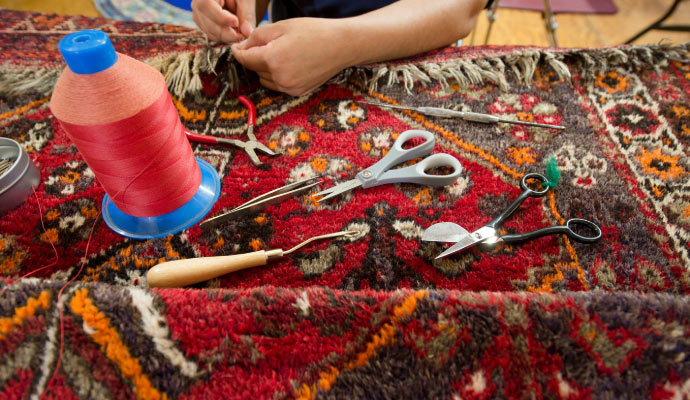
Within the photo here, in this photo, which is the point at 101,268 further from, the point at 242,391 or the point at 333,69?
the point at 333,69

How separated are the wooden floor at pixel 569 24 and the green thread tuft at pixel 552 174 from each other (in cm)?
135

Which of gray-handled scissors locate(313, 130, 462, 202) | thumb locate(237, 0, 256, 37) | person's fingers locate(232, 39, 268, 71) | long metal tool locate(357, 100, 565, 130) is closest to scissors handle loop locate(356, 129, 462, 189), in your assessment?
gray-handled scissors locate(313, 130, 462, 202)

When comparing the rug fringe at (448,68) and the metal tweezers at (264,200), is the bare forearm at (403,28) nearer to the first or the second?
the rug fringe at (448,68)

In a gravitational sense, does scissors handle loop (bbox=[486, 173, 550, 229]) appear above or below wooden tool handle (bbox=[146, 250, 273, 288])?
below

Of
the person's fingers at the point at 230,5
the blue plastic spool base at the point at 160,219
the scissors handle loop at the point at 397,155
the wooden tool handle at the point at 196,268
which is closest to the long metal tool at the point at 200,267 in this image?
the wooden tool handle at the point at 196,268

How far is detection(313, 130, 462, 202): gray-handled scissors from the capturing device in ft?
2.13

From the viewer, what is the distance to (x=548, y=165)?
66cm

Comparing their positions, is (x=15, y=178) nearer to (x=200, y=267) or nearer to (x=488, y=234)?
(x=200, y=267)

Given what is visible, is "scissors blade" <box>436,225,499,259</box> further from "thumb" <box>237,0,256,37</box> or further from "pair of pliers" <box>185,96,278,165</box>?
"thumb" <box>237,0,256,37</box>

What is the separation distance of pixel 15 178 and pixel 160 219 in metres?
0.25

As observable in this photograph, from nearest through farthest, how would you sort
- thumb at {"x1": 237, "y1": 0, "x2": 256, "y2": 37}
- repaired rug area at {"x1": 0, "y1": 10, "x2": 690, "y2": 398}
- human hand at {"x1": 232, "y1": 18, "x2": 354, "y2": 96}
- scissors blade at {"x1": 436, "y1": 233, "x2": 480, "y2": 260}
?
repaired rug area at {"x1": 0, "y1": 10, "x2": 690, "y2": 398}, scissors blade at {"x1": 436, "y1": 233, "x2": 480, "y2": 260}, human hand at {"x1": 232, "y1": 18, "x2": 354, "y2": 96}, thumb at {"x1": 237, "y1": 0, "x2": 256, "y2": 37}

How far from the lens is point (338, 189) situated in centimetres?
65

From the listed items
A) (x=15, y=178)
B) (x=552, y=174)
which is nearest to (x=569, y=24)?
(x=552, y=174)

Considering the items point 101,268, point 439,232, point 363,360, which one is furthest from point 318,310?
point 101,268
